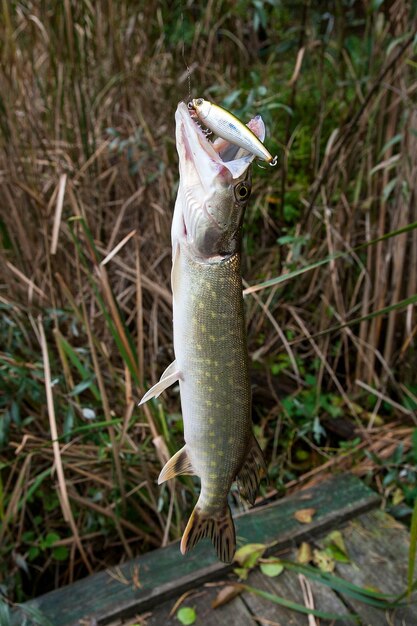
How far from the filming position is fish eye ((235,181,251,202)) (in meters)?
0.73

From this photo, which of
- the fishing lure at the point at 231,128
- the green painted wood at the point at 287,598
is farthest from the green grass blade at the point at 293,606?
the fishing lure at the point at 231,128

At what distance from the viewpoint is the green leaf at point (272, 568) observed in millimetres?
1564

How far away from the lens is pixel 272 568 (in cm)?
158

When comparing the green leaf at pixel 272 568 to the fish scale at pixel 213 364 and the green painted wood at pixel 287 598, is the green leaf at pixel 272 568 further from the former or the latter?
the fish scale at pixel 213 364

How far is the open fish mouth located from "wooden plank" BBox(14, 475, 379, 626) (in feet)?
3.90

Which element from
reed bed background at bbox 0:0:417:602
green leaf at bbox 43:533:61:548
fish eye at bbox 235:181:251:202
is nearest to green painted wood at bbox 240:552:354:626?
reed bed background at bbox 0:0:417:602

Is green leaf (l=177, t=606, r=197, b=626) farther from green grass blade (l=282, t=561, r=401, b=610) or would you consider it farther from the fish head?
the fish head

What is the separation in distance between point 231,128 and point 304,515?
1414 millimetres

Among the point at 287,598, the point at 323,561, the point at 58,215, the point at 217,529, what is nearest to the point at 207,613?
the point at 287,598

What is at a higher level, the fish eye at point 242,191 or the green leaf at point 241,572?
the fish eye at point 242,191

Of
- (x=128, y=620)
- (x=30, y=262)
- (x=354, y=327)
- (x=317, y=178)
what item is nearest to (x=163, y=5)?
(x=317, y=178)

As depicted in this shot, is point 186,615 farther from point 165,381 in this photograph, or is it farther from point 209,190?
point 209,190

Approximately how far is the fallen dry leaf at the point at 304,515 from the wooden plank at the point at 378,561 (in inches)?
4.3

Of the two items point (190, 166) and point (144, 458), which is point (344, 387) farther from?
point (190, 166)
